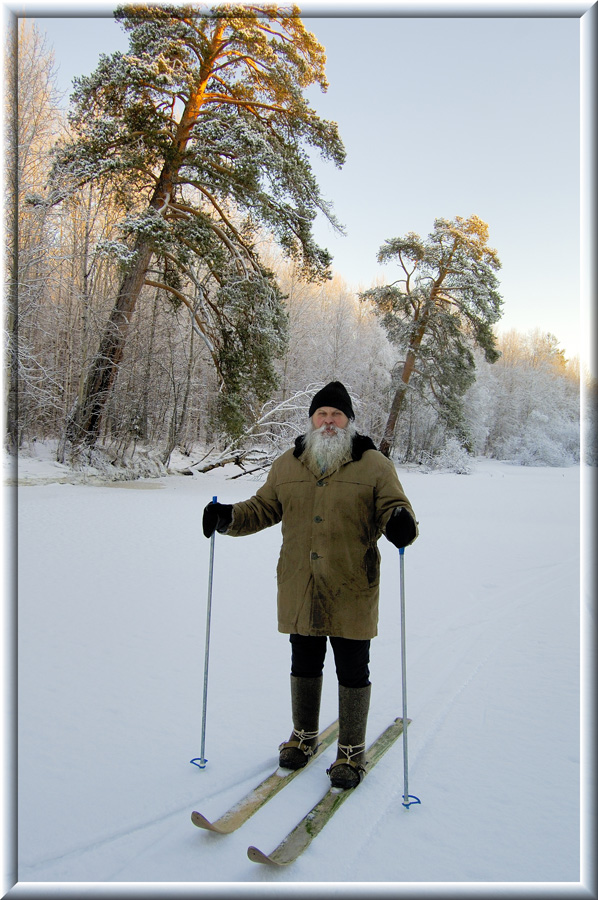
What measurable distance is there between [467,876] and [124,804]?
1294mm

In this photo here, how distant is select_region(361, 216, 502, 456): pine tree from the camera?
823 inches

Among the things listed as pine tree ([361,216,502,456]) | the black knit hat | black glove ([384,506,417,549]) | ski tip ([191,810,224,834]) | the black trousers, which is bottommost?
ski tip ([191,810,224,834])

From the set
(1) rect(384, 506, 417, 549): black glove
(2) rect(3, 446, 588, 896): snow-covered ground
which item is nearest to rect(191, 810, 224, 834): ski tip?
(2) rect(3, 446, 588, 896): snow-covered ground

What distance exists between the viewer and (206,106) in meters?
11.1

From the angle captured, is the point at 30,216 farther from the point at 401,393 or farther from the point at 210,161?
the point at 401,393

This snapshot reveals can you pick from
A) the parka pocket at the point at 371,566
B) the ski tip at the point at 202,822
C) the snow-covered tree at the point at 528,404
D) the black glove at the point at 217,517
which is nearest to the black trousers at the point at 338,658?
the parka pocket at the point at 371,566

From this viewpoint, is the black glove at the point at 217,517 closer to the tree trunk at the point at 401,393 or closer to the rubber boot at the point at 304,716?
the rubber boot at the point at 304,716

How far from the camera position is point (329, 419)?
104 inches

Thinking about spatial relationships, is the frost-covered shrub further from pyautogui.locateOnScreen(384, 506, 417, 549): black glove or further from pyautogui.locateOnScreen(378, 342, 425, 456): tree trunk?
pyautogui.locateOnScreen(384, 506, 417, 549): black glove

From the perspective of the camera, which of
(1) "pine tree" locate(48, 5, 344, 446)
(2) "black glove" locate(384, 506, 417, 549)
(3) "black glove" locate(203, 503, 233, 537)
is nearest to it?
(2) "black glove" locate(384, 506, 417, 549)

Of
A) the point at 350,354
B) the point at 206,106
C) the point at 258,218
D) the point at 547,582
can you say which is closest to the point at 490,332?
the point at 350,354

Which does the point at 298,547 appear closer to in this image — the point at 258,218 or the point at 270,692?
the point at 270,692

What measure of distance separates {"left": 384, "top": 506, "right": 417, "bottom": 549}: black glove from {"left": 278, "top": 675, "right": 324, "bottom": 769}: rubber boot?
78cm

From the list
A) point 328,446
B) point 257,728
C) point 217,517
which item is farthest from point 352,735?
point 328,446
